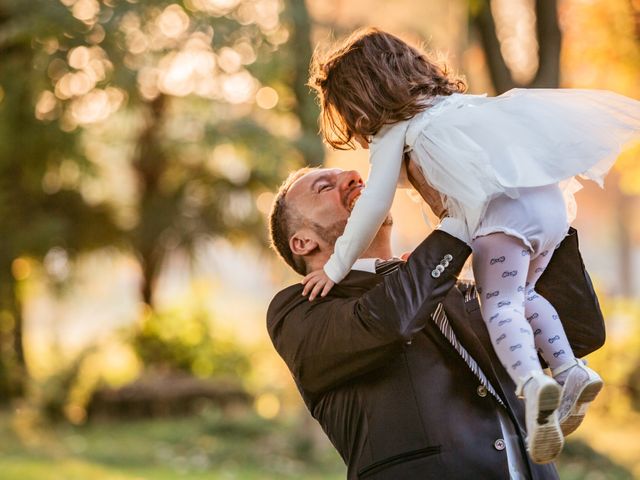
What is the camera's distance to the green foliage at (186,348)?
44.9ft

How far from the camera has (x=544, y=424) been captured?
249 cm

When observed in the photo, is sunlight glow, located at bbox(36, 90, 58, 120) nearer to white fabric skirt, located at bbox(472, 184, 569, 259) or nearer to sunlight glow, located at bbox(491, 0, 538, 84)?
sunlight glow, located at bbox(491, 0, 538, 84)

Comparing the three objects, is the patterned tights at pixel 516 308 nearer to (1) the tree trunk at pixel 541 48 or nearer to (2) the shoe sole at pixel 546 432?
(2) the shoe sole at pixel 546 432

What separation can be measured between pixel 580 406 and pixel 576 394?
1.8 inches

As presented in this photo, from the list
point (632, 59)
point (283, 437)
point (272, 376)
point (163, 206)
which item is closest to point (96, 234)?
point (163, 206)

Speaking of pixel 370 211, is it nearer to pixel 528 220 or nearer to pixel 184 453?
pixel 528 220

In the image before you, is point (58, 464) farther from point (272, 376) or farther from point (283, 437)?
point (272, 376)

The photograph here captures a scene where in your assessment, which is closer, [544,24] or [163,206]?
[544,24]

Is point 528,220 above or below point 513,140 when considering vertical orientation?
below

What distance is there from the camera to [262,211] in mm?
13383

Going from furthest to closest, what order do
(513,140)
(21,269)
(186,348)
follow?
(21,269)
(186,348)
(513,140)

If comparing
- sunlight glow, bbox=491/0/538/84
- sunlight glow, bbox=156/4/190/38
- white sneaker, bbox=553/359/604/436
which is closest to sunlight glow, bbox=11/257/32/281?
sunlight glow, bbox=156/4/190/38

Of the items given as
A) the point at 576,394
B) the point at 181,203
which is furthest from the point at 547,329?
the point at 181,203

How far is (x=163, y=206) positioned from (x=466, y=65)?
5020 millimetres
